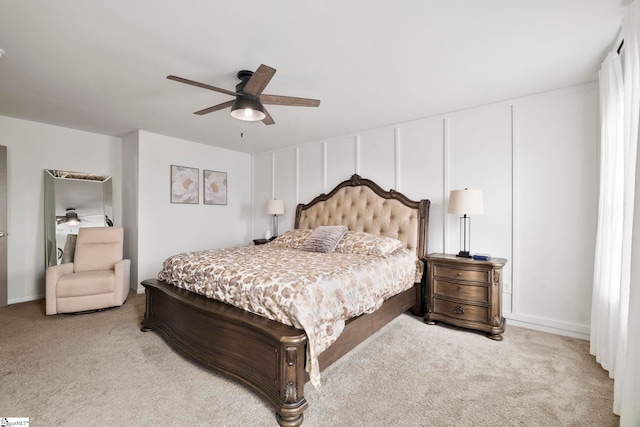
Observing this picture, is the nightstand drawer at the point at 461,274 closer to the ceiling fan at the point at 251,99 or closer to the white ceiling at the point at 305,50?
the white ceiling at the point at 305,50

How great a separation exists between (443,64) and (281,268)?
2258mm

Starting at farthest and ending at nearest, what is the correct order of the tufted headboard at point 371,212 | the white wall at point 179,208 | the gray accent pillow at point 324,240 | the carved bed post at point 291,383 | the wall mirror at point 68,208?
the white wall at point 179,208 < the wall mirror at point 68,208 < the tufted headboard at point 371,212 < the gray accent pillow at point 324,240 < the carved bed post at point 291,383

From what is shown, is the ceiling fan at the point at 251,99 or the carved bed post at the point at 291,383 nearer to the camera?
the carved bed post at the point at 291,383

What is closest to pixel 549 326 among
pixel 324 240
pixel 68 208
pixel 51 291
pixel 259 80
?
pixel 324 240

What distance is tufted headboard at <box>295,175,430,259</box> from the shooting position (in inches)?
147

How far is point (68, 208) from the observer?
4.25 m

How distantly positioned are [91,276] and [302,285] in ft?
10.4

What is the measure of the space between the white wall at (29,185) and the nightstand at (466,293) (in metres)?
5.39

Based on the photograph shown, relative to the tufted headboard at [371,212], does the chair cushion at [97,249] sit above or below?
below

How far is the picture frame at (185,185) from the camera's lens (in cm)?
486

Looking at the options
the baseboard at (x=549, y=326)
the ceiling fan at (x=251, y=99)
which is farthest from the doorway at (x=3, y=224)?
the baseboard at (x=549, y=326)

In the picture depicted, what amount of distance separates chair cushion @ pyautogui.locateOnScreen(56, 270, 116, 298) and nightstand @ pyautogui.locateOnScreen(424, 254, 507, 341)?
12.8 ft

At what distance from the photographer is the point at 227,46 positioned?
7.19 feet

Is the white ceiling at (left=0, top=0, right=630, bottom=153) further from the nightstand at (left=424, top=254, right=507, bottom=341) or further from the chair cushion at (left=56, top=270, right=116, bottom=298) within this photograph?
the chair cushion at (left=56, top=270, right=116, bottom=298)
